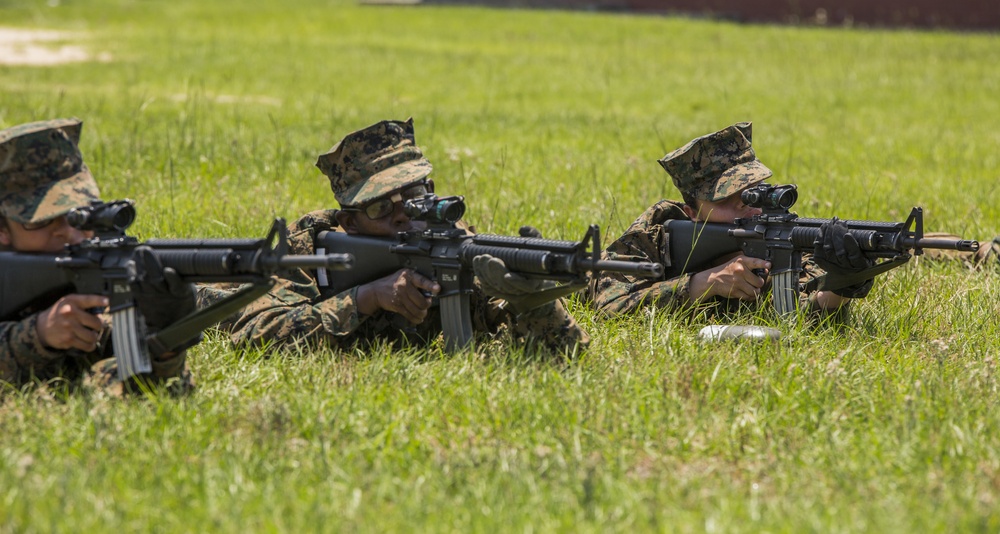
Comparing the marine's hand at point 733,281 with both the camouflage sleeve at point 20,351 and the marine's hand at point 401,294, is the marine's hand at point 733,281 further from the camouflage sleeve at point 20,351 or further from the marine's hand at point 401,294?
the camouflage sleeve at point 20,351

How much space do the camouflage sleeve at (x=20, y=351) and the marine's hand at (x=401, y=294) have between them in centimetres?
126

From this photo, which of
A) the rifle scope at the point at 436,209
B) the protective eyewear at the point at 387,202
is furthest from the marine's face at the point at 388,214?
the rifle scope at the point at 436,209

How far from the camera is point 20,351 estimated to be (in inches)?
169

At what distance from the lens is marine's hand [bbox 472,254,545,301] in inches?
183

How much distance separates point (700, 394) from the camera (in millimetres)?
4590

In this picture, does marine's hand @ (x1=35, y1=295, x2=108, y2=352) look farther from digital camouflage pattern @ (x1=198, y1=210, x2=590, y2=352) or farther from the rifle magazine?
digital camouflage pattern @ (x1=198, y1=210, x2=590, y2=352)

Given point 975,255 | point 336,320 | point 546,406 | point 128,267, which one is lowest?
point 975,255

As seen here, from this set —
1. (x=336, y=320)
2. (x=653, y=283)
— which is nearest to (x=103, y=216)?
(x=336, y=320)

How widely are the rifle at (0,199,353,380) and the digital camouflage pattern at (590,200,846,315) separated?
6.50 ft

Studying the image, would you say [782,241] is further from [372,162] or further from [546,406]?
[372,162]

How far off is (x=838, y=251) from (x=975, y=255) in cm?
226

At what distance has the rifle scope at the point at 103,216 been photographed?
419 centimetres

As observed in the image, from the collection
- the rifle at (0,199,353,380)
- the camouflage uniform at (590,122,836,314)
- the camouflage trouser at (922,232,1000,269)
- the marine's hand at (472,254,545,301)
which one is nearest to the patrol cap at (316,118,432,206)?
the marine's hand at (472,254,545,301)

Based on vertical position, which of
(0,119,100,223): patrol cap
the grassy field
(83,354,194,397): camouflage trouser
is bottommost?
the grassy field
